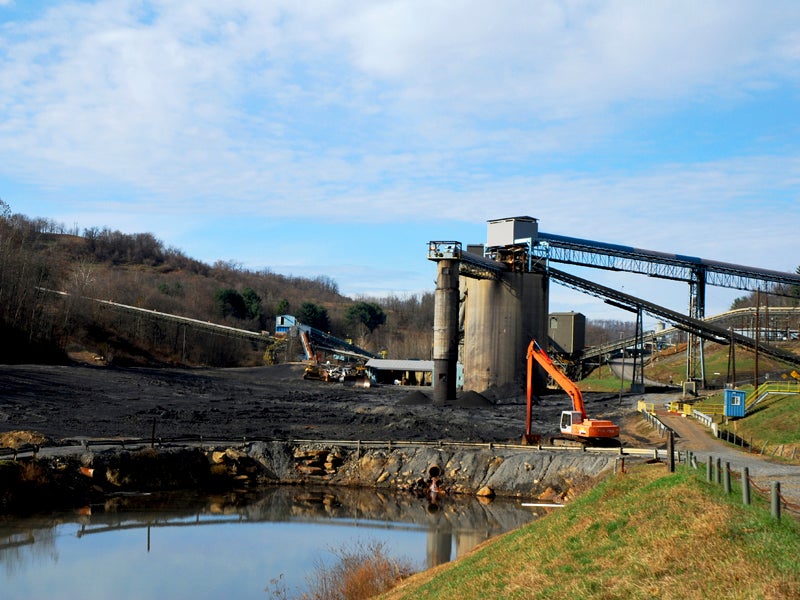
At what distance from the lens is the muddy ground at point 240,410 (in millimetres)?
47531

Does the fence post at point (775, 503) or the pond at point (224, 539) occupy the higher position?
the fence post at point (775, 503)

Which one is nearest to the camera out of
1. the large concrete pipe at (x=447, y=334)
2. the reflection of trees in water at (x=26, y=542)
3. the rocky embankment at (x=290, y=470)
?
the reflection of trees in water at (x=26, y=542)

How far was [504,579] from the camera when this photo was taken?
16.1 m

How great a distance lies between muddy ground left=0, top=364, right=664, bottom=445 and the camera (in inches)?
1871

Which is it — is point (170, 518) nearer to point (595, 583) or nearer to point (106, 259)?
point (595, 583)

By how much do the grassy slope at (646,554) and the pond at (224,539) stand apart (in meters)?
7.13

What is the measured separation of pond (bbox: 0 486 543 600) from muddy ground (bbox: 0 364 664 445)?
8384mm

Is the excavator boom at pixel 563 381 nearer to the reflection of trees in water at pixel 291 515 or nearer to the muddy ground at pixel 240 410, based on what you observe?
the muddy ground at pixel 240 410

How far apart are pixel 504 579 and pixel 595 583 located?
8.91ft

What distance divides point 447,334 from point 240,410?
18.4m

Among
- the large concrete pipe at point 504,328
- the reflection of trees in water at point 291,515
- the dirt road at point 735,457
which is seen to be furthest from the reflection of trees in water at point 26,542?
the large concrete pipe at point 504,328

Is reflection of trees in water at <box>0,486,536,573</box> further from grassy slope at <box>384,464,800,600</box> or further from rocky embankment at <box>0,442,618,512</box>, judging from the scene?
grassy slope at <box>384,464,800,600</box>

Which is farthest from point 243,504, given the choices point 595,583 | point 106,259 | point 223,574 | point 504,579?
point 106,259

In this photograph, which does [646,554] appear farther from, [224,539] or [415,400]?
[415,400]
